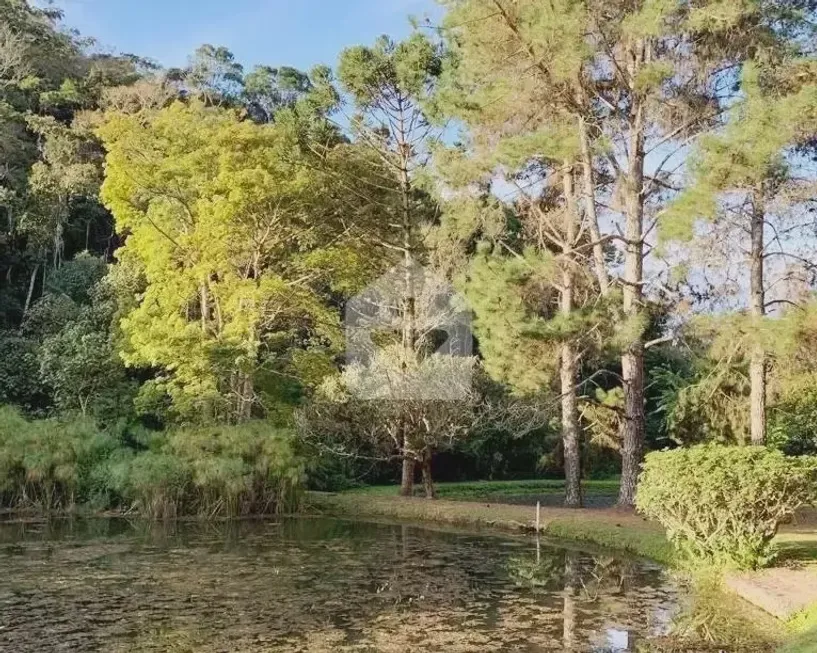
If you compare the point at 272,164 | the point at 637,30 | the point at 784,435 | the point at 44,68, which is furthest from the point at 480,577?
the point at 44,68

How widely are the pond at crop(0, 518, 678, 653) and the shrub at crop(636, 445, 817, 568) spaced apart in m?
0.80

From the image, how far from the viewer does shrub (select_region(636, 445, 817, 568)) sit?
988cm

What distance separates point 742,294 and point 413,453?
7.82m

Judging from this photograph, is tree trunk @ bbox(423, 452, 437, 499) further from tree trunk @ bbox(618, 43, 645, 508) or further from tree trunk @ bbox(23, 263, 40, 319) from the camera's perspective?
tree trunk @ bbox(23, 263, 40, 319)

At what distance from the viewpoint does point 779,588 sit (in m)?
9.18

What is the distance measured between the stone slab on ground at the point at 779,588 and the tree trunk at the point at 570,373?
8.00 meters

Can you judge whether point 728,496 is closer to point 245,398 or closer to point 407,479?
point 407,479

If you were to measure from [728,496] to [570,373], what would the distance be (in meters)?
8.33

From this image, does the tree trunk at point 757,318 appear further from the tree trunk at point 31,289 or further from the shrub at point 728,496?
the tree trunk at point 31,289

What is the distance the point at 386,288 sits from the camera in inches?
829

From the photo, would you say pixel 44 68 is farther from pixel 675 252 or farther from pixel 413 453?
pixel 675 252

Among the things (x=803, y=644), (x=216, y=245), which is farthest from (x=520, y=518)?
(x=803, y=644)

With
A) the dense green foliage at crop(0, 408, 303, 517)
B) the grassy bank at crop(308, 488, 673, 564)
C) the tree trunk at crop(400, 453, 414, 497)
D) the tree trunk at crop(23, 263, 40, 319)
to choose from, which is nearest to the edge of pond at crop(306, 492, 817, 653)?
the grassy bank at crop(308, 488, 673, 564)

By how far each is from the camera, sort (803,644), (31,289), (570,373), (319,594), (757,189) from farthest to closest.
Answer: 1. (31,289)
2. (570,373)
3. (757,189)
4. (319,594)
5. (803,644)
